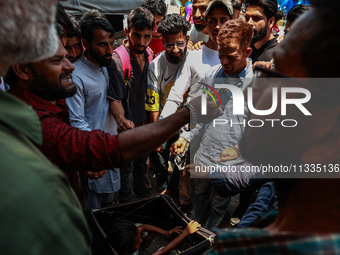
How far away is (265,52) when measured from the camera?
3.59 metres

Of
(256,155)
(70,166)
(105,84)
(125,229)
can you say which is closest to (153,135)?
(70,166)

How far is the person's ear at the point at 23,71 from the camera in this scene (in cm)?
170

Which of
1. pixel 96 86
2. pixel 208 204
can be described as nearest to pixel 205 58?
pixel 96 86

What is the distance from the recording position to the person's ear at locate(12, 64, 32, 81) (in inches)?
67.0

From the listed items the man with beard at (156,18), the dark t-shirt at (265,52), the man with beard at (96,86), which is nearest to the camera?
the man with beard at (96,86)

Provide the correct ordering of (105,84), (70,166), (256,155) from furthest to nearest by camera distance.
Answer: (105,84) < (70,166) < (256,155)

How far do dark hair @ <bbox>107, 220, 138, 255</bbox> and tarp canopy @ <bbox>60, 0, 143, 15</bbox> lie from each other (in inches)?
191

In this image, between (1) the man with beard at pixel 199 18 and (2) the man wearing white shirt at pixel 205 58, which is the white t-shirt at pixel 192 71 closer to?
(2) the man wearing white shirt at pixel 205 58

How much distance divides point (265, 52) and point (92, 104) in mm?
2306

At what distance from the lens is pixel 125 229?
2545 millimetres

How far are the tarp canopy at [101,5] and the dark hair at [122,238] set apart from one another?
4.86 meters

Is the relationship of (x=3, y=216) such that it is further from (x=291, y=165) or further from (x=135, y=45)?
(x=135, y=45)

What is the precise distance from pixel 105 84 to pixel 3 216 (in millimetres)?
2527

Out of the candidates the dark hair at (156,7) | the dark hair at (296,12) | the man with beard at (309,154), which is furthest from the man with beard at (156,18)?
the man with beard at (309,154)
